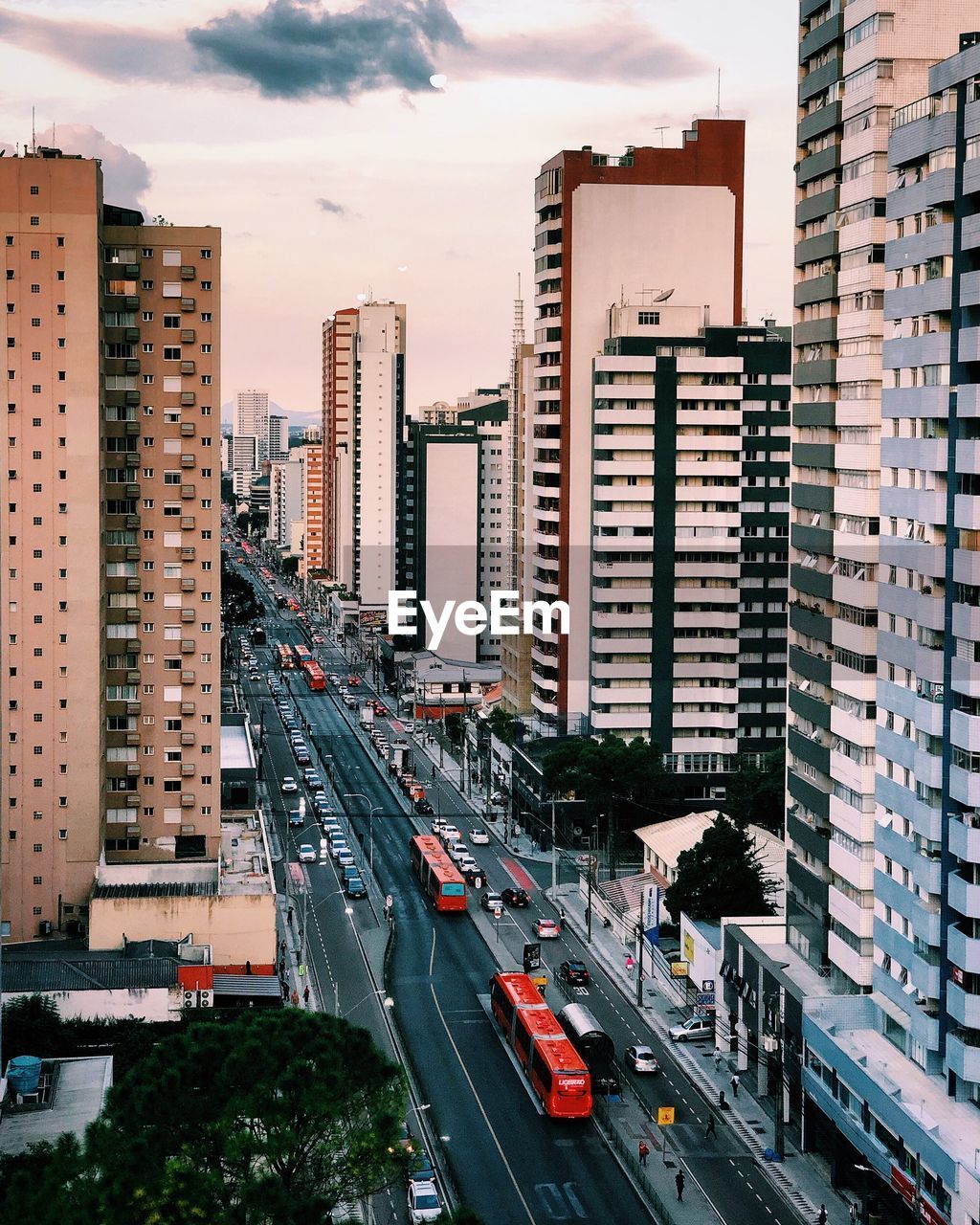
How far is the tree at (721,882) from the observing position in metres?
94.8

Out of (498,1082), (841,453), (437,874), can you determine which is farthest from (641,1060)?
(437,874)

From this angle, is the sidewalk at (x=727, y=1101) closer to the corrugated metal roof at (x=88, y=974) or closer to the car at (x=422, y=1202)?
the car at (x=422, y=1202)

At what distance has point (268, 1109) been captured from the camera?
52.2m

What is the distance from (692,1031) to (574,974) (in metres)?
10.5

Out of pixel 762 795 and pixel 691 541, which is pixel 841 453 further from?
pixel 691 541

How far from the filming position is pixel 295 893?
115188 millimetres

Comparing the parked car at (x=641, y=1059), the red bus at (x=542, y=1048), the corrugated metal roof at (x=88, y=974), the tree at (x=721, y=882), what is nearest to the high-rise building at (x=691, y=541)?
the tree at (x=721, y=882)

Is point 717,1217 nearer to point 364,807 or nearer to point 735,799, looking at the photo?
point 735,799

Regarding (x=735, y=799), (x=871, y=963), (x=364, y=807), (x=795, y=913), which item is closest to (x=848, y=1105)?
(x=871, y=963)

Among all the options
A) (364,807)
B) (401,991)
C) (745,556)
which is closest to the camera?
(401,991)

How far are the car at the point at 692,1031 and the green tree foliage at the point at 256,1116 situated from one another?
109 ft

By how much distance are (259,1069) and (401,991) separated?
41620 mm

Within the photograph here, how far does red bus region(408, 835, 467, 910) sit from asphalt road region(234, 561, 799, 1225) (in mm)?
1050

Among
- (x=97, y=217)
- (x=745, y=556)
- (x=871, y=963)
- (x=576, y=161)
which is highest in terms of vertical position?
(x=576, y=161)
